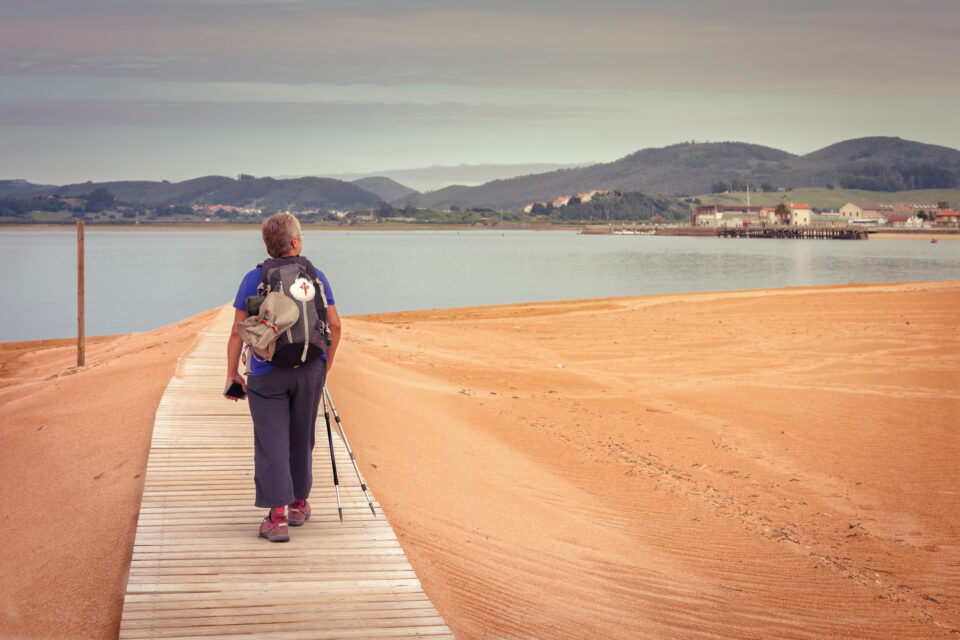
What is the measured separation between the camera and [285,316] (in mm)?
4758

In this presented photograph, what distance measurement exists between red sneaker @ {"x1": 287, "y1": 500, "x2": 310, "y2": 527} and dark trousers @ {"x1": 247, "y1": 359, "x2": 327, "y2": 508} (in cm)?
22

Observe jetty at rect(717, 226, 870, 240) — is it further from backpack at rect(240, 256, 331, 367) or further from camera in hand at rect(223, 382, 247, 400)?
camera in hand at rect(223, 382, 247, 400)

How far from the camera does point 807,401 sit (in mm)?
13289

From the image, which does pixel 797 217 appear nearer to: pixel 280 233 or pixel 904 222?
pixel 904 222

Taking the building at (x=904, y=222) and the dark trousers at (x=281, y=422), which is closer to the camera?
the dark trousers at (x=281, y=422)

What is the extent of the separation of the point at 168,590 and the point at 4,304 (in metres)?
45.2

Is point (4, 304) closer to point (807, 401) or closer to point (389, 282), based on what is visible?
point (389, 282)

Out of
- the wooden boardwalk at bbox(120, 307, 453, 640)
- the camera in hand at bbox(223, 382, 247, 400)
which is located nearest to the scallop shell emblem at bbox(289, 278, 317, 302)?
the camera in hand at bbox(223, 382, 247, 400)

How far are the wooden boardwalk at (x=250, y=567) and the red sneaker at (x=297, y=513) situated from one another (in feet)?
0.16

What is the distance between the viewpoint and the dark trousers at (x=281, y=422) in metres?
4.96

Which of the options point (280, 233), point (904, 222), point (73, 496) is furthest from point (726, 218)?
point (280, 233)

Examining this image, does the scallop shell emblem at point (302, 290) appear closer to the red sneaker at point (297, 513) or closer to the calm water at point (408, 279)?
the red sneaker at point (297, 513)

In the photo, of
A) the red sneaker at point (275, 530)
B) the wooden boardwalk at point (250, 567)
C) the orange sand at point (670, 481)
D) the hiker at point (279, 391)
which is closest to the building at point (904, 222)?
the orange sand at point (670, 481)

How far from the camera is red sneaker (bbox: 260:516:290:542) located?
518cm
